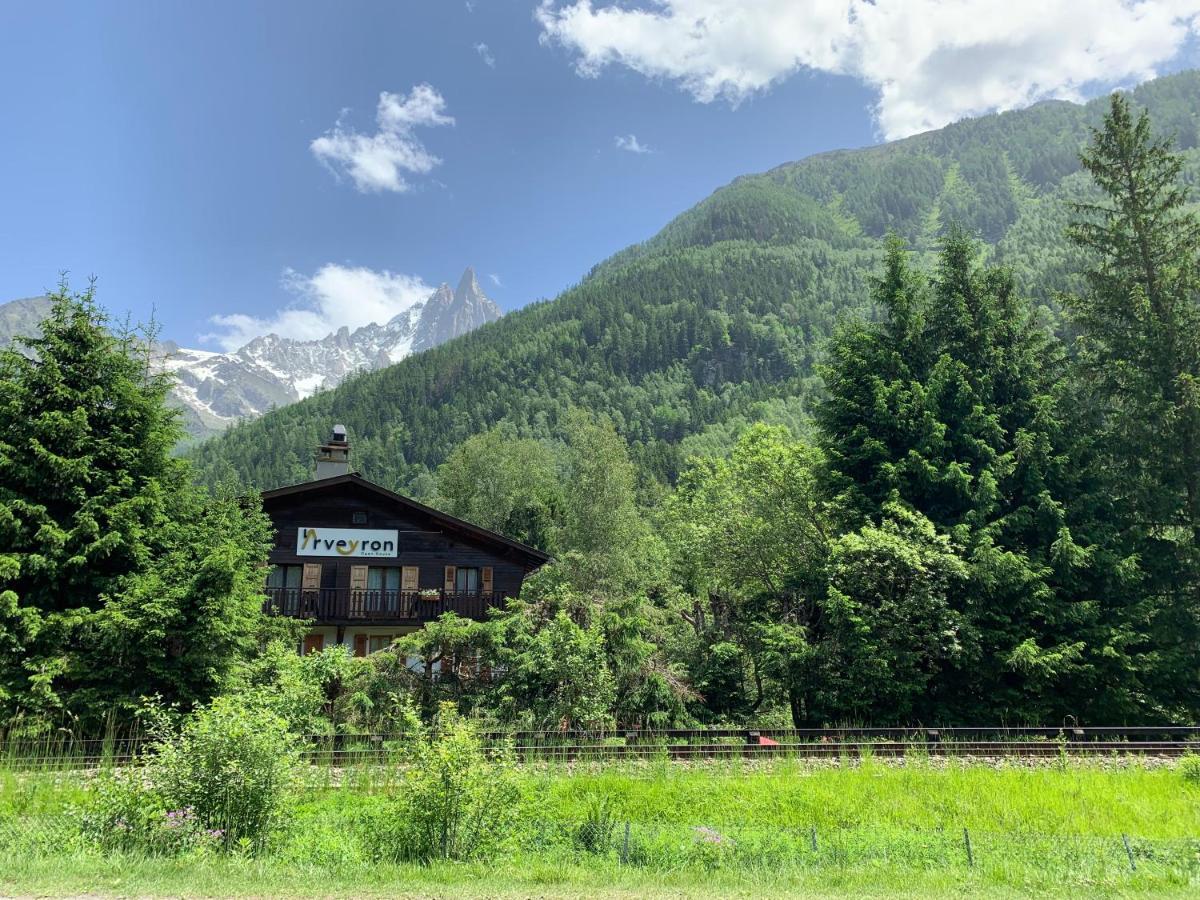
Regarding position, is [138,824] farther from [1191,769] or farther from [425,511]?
[425,511]

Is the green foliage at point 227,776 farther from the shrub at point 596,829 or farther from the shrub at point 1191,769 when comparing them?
the shrub at point 1191,769

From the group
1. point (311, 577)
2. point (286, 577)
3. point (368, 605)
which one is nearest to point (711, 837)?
point (368, 605)

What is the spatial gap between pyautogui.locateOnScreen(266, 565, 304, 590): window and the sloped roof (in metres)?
2.75

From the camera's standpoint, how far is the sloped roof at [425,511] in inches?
1087

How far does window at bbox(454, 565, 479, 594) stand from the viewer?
1156 inches

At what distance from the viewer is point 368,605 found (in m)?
27.7

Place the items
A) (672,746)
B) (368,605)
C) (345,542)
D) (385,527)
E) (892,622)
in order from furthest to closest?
(385,527)
(345,542)
(368,605)
(892,622)
(672,746)

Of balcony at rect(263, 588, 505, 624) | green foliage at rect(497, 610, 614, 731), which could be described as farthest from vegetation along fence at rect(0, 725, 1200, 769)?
balcony at rect(263, 588, 505, 624)

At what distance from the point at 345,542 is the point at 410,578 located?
3.04m

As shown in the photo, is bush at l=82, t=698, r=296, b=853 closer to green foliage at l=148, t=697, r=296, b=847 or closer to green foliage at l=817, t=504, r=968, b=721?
green foliage at l=148, t=697, r=296, b=847

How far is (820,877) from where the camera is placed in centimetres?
851

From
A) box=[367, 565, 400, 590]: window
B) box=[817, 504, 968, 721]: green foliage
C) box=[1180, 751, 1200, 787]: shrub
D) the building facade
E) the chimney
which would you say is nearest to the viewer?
box=[1180, 751, 1200, 787]: shrub

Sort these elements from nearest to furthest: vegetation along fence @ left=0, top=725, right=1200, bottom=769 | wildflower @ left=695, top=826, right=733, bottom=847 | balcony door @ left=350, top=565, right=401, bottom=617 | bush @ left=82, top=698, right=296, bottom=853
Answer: bush @ left=82, top=698, right=296, bottom=853, wildflower @ left=695, top=826, right=733, bottom=847, vegetation along fence @ left=0, top=725, right=1200, bottom=769, balcony door @ left=350, top=565, right=401, bottom=617

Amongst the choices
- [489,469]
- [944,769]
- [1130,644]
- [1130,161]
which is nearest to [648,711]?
[944,769]
